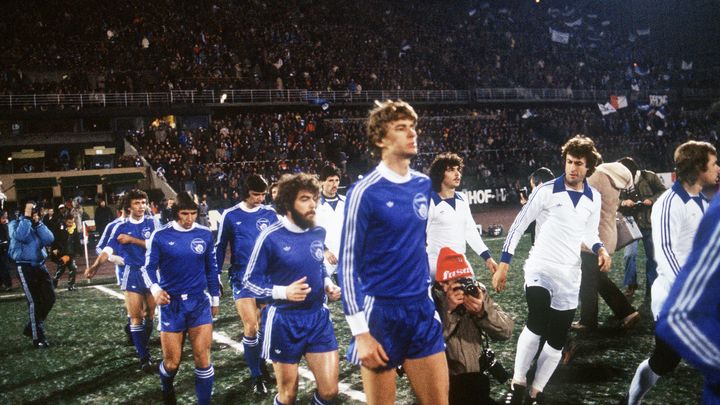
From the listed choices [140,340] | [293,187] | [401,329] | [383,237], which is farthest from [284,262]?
[140,340]

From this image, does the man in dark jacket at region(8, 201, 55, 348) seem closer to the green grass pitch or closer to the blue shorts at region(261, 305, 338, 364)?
the green grass pitch

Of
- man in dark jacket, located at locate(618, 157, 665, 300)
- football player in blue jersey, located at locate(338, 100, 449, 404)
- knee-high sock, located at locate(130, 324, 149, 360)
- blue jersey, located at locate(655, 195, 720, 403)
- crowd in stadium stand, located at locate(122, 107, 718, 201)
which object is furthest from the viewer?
crowd in stadium stand, located at locate(122, 107, 718, 201)

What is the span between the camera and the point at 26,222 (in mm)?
8773

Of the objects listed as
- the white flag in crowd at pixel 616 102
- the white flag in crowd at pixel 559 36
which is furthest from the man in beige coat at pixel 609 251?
the white flag in crowd at pixel 559 36

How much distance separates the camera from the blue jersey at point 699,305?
1.44m

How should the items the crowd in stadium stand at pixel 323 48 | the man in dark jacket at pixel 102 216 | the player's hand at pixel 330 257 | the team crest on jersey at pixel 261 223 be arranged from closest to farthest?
the player's hand at pixel 330 257, the team crest on jersey at pixel 261 223, the man in dark jacket at pixel 102 216, the crowd in stadium stand at pixel 323 48

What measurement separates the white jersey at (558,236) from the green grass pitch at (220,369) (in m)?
1.10

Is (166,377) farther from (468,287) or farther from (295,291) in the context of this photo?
(468,287)

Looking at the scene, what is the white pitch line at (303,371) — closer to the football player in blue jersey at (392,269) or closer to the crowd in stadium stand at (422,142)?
the football player in blue jersey at (392,269)

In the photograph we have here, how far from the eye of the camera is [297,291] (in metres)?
4.02

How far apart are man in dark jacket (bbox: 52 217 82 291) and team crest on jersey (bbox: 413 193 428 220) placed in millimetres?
11669

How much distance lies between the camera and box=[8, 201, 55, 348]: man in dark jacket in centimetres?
847

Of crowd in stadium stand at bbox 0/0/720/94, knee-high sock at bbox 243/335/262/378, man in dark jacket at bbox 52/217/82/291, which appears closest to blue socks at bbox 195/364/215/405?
knee-high sock at bbox 243/335/262/378

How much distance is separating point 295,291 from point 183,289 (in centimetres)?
173
